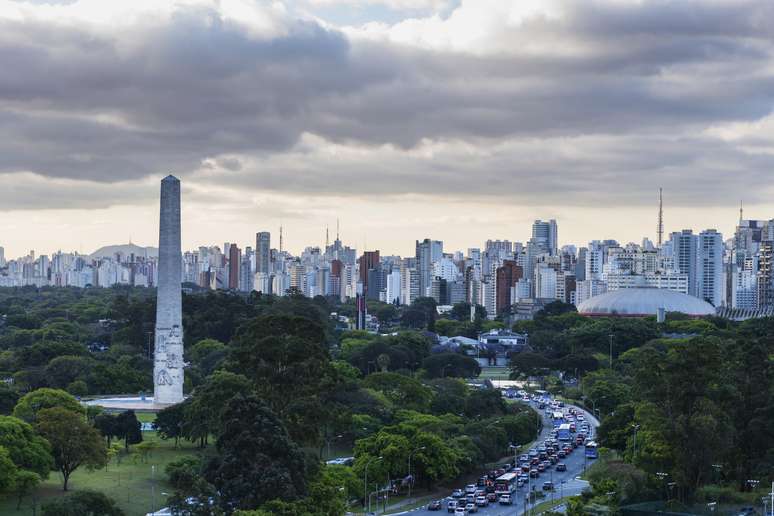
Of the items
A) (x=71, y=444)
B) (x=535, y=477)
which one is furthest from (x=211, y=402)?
(x=535, y=477)

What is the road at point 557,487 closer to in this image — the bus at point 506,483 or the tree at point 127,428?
the bus at point 506,483

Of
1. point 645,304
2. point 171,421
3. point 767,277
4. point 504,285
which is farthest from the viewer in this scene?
point 504,285

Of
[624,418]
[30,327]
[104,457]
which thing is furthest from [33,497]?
[30,327]

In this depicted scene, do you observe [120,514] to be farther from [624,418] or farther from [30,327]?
[30,327]

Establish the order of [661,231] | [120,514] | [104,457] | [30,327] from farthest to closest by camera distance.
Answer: [661,231] → [30,327] → [104,457] → [120,514]

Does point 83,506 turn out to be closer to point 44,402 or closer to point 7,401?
point 44,402

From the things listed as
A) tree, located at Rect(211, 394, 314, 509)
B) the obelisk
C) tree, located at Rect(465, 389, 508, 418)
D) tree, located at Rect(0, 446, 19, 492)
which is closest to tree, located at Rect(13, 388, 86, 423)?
the obelisk

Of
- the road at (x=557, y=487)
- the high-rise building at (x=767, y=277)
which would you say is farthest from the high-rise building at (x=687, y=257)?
the road at (x=557, y=487)
